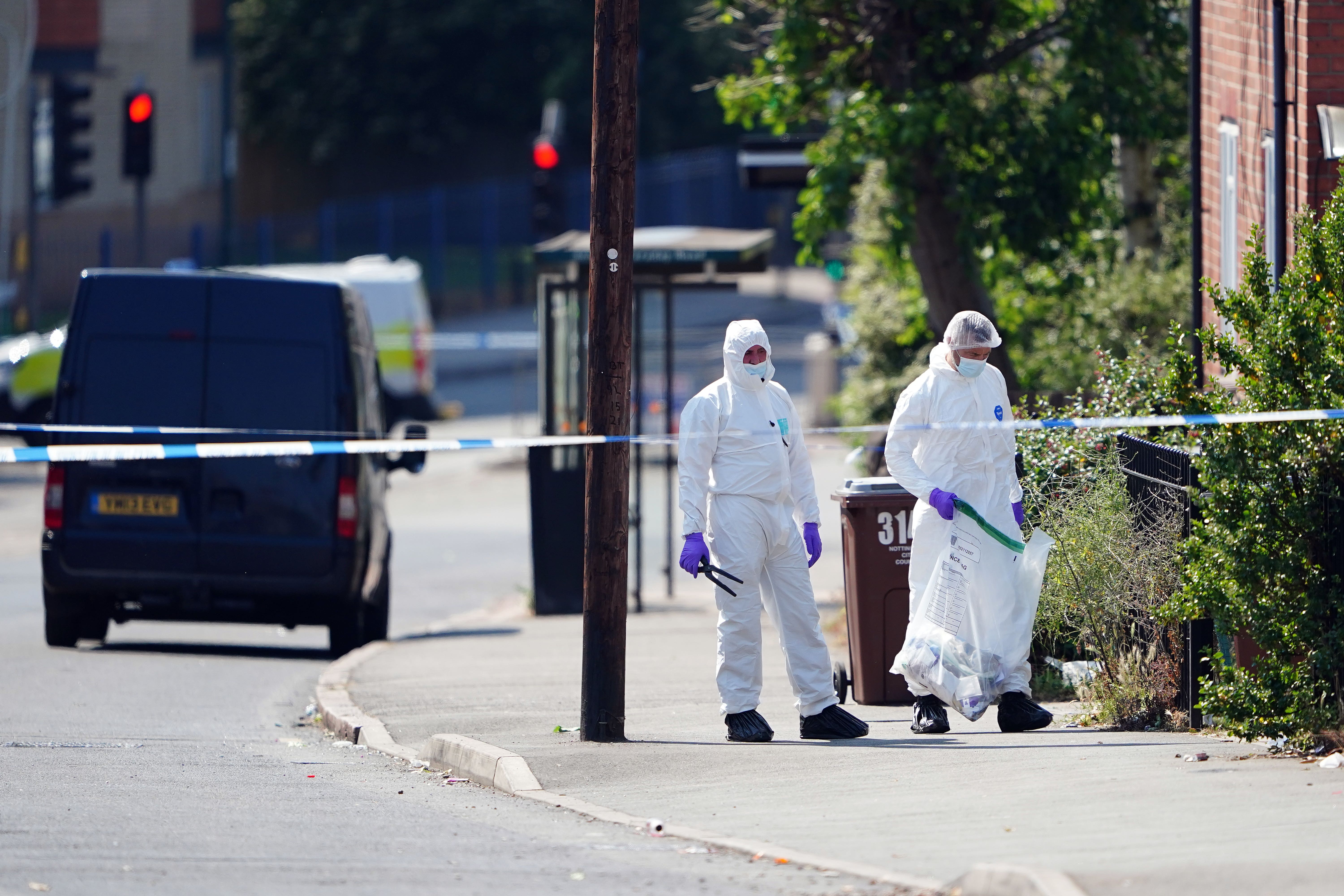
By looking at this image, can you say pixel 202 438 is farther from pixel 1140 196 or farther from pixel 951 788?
pixel 1140 196

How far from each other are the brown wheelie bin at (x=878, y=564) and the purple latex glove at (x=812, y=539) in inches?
24.1

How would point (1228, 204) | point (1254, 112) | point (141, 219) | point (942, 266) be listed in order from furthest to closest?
point (141, 219) < point (942, 266) < point (1228, 204) < point (1254, 112)

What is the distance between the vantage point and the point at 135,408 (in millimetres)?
11781

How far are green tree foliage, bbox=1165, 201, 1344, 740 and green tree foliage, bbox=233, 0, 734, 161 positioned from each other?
119 feet

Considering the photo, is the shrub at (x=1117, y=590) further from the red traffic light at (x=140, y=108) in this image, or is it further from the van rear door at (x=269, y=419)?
the red traffic light at (x=140, y=108)

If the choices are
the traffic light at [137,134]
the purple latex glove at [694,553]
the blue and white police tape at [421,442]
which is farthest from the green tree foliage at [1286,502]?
the traffic light at [137,134]

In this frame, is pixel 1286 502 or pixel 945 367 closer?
pixel 1286 502

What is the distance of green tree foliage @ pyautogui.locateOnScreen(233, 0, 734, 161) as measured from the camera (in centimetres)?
4334

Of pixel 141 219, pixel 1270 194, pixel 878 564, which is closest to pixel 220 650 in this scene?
pixel 878 564

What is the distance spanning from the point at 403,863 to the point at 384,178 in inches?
1673

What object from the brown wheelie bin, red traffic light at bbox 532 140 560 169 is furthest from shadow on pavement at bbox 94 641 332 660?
red traffic light at bbox 532 140 560 169

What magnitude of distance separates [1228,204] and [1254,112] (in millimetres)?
1116

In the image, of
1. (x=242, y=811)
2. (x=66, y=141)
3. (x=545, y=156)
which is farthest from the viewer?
(x=66, y=141)

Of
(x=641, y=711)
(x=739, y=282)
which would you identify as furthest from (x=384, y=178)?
(x=641, y=711)
